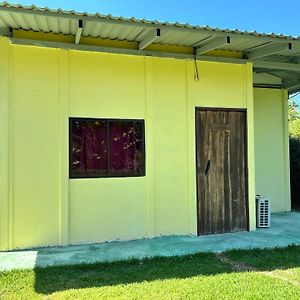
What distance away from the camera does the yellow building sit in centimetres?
648

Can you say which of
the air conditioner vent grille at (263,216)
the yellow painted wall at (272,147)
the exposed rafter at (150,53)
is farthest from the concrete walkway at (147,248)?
the exposed rafter at (150,53)

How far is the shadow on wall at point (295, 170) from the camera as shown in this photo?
11.6 metres

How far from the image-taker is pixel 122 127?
715 cm

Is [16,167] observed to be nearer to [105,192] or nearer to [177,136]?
[105,192]

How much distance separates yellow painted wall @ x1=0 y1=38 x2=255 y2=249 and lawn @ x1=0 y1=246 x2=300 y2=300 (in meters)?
1.42

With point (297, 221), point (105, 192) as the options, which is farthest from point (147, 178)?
point (297, 221)

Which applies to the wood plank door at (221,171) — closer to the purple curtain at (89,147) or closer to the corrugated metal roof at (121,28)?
the corrugated metal roof at (121,28)

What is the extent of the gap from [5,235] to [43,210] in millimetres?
719

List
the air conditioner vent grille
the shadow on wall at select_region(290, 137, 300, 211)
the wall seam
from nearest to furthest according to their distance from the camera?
the air conditioner vent grille → the wall seam → the shadow on wall at select_region(290, 137, 300, 211)

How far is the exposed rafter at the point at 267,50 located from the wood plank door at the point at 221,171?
3.83ft

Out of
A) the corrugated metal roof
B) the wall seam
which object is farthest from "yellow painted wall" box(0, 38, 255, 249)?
the wall seam

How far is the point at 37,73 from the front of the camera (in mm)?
6625

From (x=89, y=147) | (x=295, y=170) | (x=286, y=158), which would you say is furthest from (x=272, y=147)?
(x=89, y=147)

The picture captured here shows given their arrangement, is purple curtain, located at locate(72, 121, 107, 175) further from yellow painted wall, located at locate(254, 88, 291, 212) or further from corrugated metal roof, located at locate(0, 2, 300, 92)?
yellow painted wall, located at locate(254, 88, 291, 212)
